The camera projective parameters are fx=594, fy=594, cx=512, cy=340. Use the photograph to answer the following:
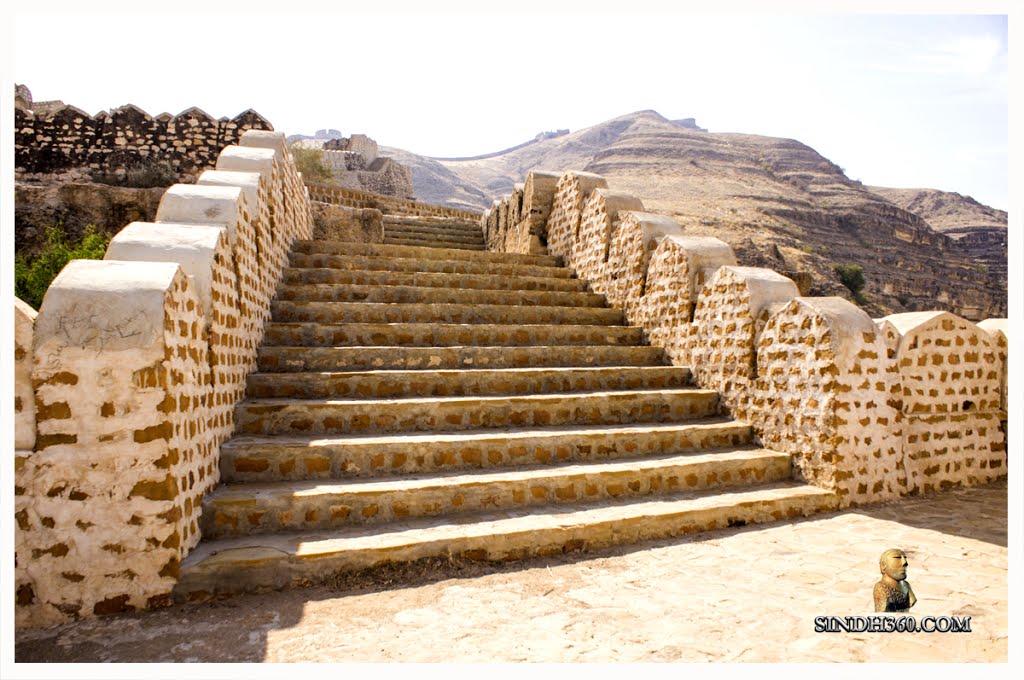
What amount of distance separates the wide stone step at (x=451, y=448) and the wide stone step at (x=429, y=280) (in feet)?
8.45

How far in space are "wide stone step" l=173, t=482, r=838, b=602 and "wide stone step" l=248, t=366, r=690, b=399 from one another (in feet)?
4.49

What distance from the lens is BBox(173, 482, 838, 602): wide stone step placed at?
2.97 m

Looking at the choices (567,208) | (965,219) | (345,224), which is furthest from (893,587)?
(965,219)

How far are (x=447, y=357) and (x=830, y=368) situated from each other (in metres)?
3.01

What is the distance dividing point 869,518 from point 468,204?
64.9 meters

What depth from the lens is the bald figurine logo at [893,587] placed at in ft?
8.86

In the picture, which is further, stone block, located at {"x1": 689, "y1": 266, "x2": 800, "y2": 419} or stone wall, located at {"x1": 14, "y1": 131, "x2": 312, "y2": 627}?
stone block, located at {"x1": 689, "y1": 266, "x2": 800, "y2": 419}

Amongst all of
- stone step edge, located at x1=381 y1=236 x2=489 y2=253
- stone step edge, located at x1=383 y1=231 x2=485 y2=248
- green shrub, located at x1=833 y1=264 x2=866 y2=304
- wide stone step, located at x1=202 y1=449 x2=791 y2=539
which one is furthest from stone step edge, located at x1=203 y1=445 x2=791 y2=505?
green shrub, located at x1=833 y1=264 x2=866 y2=304

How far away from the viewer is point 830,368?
438cm

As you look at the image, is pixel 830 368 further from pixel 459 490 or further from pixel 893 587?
pixel 459 490

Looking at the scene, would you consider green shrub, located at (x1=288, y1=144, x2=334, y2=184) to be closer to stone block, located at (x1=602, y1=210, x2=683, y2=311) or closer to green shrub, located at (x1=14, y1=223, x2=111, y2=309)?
green shrub, located at (x1=14, y1=223, x2=111, y2=309)

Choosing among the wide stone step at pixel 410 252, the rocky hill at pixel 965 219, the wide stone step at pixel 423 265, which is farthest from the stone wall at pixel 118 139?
the rocky hill at pixel 965 219

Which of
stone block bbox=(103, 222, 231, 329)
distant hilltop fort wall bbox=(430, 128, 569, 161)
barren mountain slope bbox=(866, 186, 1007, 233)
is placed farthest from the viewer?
distant hilltop fort wall bbox=(430, 128, 569, 161)

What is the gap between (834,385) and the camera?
436 cm
